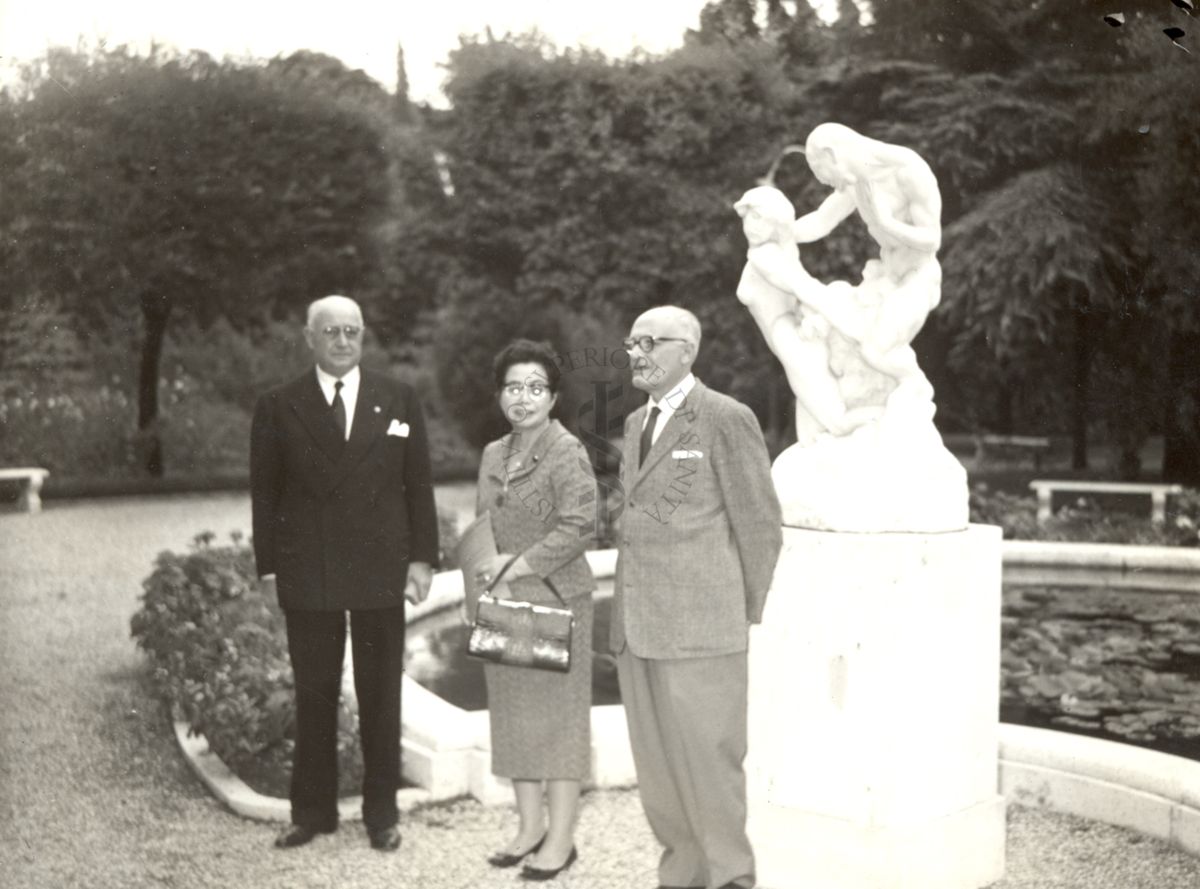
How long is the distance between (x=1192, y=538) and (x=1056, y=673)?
492cm

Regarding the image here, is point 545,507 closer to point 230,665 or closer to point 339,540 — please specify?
point 339,540

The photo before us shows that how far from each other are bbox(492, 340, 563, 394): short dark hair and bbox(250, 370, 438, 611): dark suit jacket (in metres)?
0.52

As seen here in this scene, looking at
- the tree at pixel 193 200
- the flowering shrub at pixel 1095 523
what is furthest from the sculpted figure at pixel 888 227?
the tree at pixel 193 200

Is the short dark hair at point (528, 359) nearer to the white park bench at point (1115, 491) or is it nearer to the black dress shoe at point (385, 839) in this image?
the black dress shoe at point (385, 839)

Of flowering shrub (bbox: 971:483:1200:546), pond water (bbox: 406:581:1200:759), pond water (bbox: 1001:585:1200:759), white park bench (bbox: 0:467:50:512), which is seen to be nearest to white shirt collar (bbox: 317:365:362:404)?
→ pond water (bbox: 406:581:1200:759)

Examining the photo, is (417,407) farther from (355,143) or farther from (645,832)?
(355,143)

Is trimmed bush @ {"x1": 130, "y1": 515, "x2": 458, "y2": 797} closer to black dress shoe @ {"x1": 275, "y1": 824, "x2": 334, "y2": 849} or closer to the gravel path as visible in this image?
the gravel path

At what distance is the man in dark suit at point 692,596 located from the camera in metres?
3.71

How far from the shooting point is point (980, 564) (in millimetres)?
4023

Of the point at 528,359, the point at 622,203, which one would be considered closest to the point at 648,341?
the point at 528,359

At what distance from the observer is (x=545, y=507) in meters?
4.03

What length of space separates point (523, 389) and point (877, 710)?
1394 millimetres

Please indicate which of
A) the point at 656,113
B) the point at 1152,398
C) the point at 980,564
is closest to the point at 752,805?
the point at 980,564

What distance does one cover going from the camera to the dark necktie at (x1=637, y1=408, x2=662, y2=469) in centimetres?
387
